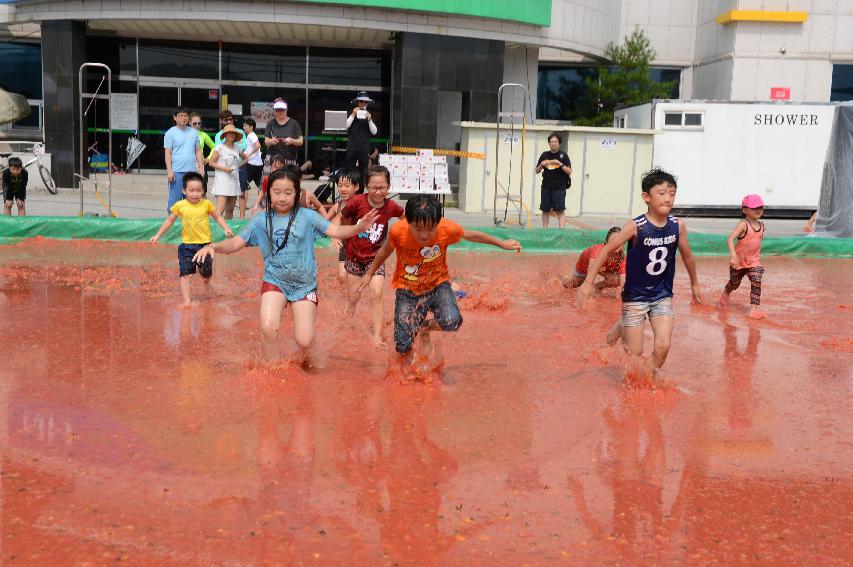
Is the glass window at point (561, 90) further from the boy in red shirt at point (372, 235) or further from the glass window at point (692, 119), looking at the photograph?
the boy in red shirt at point (372, 235)

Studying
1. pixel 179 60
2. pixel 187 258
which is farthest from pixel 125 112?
pixel 187 258

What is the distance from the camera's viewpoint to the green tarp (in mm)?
13875

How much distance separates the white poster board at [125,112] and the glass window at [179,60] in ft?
2.73

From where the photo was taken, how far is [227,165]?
14.1 meters

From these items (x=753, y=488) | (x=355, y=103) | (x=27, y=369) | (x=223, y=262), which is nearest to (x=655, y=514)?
(x=753, y=488)

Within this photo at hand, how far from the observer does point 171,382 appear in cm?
668

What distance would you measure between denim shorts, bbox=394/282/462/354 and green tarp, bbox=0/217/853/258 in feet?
24.8

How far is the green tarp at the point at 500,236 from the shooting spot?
45.5 ft

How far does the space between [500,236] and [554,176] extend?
2191mm

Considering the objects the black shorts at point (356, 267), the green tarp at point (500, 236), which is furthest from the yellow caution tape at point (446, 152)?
the black shorts at point (356, 267)

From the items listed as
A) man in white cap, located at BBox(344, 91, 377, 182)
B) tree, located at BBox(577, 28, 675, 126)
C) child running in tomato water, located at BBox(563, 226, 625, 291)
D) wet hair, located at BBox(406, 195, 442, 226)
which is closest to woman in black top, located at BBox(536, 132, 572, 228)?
man in white cap, located at BBox(344, 91, 377, 182)

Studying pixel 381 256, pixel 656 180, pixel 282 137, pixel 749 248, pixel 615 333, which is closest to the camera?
pixel 656 180

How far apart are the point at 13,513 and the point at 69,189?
818 inches

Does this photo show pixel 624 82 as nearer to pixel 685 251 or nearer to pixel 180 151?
pixel 180 151
